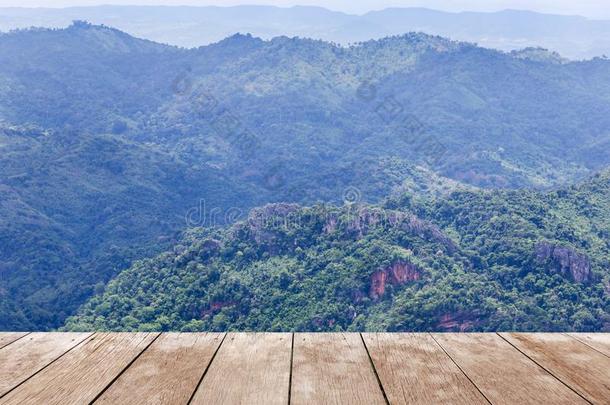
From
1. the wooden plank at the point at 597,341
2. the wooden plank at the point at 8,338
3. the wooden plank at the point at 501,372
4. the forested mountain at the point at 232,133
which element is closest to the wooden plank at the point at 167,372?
the wooden plank at the point at 8,338

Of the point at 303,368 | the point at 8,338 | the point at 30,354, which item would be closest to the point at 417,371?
the point at 303,368

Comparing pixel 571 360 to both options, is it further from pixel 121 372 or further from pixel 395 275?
pixel 395 275

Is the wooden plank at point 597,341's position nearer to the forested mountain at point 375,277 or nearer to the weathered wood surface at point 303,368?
the weathered wood surface at point 303,368

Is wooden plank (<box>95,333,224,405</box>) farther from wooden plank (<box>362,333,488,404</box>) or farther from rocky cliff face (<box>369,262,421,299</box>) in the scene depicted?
rocky cliff face (<box>369,262,421,299</box>)

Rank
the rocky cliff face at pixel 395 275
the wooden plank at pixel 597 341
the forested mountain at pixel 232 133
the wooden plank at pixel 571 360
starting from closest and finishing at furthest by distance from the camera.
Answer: the wooden plank at pixel 571 360, the wooden plank at pixel 597 341, the rocky cliff face at pixel 395 275, the forested mountain at pixel 232 133

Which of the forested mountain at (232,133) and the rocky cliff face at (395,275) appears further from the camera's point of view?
the forested mountain at (232,133)

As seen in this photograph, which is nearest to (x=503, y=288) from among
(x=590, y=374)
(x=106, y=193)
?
(x=590, y=374)

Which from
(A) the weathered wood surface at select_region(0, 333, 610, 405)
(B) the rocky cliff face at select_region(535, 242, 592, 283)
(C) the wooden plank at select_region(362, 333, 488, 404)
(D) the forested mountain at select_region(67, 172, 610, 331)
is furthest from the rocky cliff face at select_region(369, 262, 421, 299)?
(C) the wooden plank at select_region(362, 333, 488, 404)
